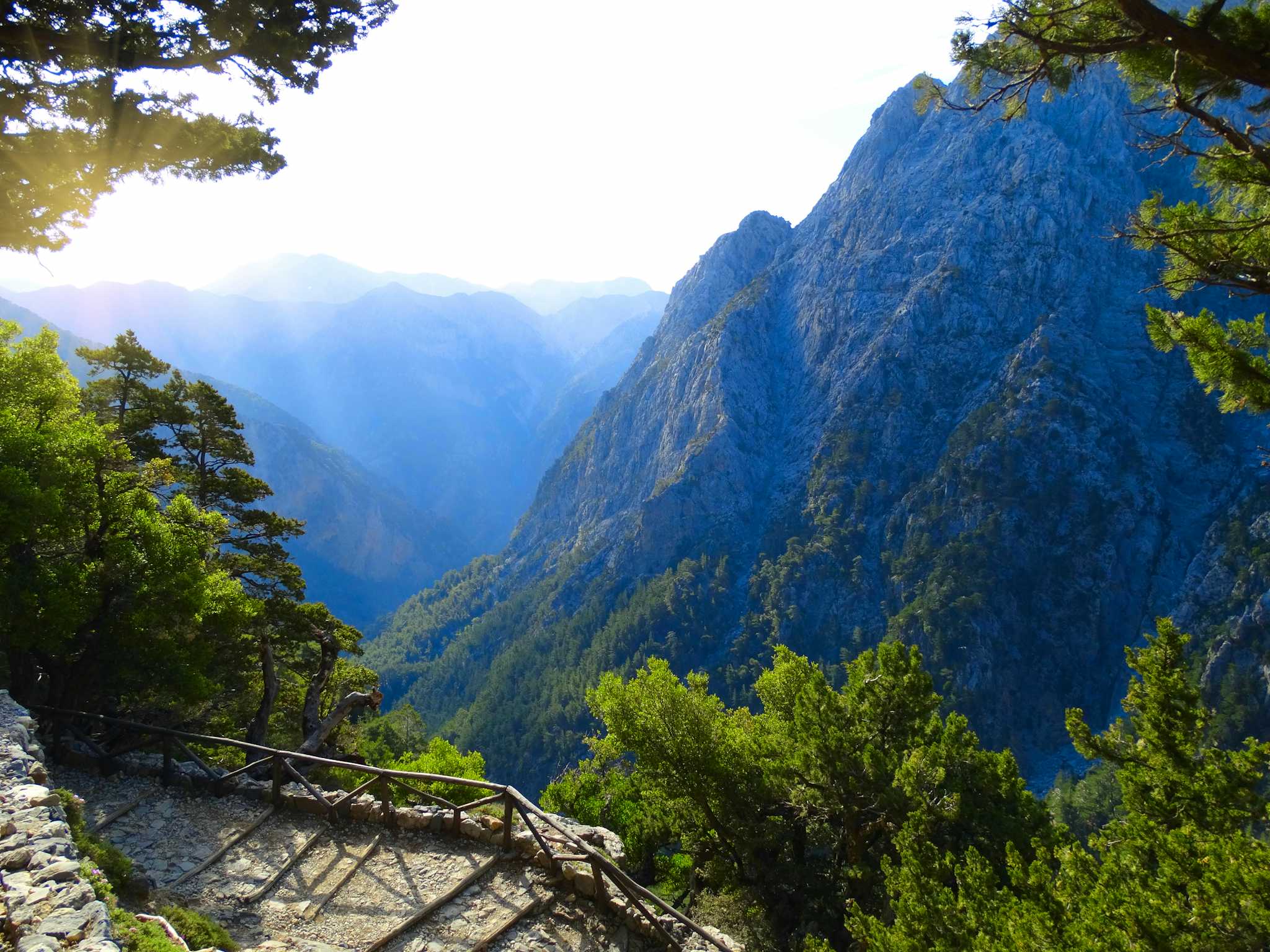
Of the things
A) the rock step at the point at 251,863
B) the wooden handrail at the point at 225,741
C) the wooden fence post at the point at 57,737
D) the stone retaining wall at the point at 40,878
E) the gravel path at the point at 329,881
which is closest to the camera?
the stone retaining wall at the point at 40,878

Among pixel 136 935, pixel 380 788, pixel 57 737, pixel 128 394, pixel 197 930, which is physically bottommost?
pixel 380 788

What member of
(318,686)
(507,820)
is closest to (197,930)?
(507,820)

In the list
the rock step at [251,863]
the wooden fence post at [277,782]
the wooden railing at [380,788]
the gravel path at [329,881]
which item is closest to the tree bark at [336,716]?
the wooden railing at [380,788]

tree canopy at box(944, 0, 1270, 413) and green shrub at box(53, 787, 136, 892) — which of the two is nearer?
tree canopy at box(944, 0, 1270, 413)

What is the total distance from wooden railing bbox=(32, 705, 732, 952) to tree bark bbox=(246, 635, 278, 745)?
2545 millimetres

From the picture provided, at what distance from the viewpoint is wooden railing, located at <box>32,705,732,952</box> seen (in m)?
9.77

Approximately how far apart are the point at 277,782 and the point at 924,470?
496 feet

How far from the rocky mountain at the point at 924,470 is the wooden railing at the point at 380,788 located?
11754cm

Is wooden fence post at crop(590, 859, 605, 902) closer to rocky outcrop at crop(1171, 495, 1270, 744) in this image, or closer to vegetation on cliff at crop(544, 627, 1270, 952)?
vegetation on cliff at crop(544, 627, 1270, 952)

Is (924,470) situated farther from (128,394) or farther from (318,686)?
(128,394)

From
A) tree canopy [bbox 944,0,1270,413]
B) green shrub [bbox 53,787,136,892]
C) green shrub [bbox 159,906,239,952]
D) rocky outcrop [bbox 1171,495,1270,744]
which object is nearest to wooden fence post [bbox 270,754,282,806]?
green shrub [bbox 53,787,136,892]

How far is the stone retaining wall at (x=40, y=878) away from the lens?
227 inches

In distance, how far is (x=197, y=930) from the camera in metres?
8.95

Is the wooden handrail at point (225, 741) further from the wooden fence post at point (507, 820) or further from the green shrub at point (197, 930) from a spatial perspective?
the green shrub at point (197, 930)
